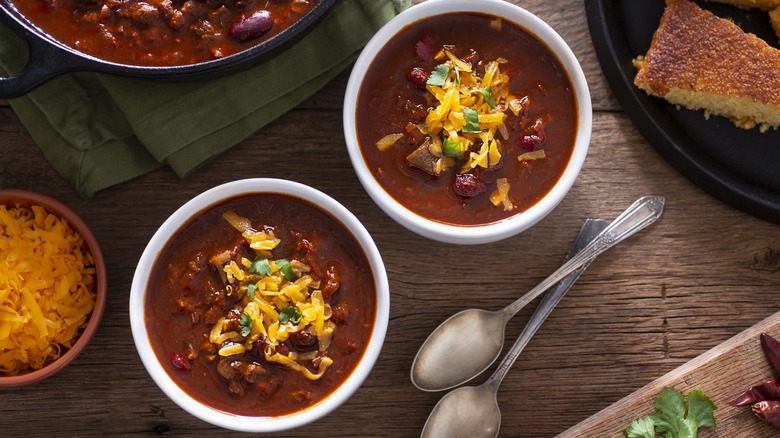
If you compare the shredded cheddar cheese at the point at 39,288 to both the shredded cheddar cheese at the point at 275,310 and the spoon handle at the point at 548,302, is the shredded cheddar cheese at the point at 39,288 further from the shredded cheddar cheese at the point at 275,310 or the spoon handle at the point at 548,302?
the spoon handle at the point at 548,302

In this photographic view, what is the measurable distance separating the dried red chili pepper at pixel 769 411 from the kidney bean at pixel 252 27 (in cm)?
246

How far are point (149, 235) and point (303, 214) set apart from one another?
762 millimetres

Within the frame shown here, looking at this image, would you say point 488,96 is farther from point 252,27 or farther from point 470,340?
point 470,340

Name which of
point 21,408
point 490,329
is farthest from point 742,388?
point 21,408

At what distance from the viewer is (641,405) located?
2.88 m

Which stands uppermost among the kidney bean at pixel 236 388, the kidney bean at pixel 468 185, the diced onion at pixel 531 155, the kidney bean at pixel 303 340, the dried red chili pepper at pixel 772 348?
the diced onion at pixel 531 155

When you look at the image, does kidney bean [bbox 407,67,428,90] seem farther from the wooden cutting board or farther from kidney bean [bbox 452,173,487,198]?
the wooden cutting board

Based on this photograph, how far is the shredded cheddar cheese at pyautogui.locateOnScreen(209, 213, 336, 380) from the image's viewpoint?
2492 millimetres

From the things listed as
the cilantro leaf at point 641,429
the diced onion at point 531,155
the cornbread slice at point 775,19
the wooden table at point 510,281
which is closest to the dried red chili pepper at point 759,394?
the wooden table at point 510,281

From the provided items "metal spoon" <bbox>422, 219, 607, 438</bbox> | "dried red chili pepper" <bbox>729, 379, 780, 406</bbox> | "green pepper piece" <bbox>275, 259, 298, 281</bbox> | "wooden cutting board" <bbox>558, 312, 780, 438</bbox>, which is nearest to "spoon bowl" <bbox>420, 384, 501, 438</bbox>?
"metal spoon" <bbox>422, 219, 607, 438</bbox>

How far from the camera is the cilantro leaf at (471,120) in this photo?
2559mm

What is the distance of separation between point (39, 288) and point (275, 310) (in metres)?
0.91

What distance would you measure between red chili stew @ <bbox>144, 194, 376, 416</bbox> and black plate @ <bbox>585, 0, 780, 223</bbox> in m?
1.39

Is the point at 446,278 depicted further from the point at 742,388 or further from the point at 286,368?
the point at 742,388
